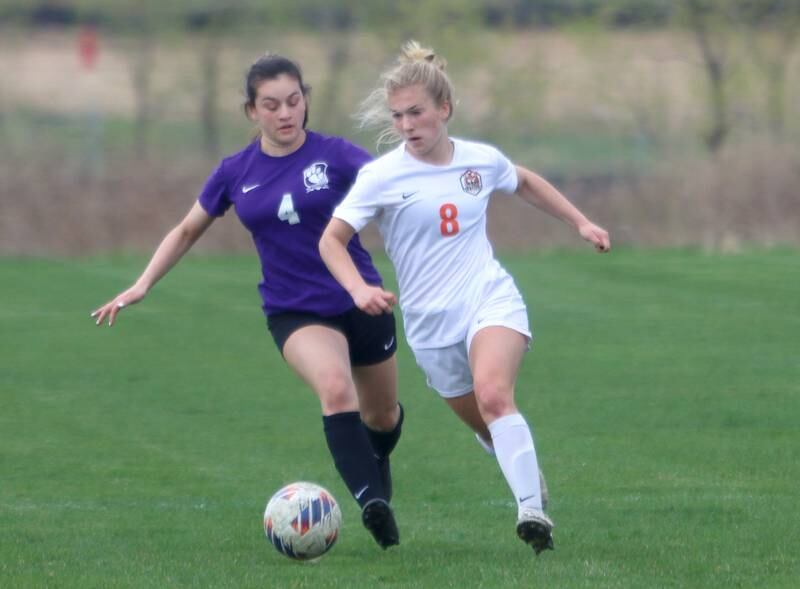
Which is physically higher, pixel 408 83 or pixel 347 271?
pixel 408 83

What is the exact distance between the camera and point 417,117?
240 inches

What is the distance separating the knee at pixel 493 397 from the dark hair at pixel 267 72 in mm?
1423

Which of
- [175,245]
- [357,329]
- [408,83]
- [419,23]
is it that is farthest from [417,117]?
[419,23]

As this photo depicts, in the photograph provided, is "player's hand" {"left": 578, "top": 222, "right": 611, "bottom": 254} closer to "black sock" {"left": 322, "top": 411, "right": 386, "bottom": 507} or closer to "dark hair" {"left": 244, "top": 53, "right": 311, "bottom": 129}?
"black sock" {"left": 322, "top": 411, "right": 386, "bottom": 507}

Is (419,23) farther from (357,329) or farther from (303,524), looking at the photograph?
(303,524)

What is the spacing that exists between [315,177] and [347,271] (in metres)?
0.71

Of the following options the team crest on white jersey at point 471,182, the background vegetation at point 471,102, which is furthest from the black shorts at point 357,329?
the background vegetation at point 471,102

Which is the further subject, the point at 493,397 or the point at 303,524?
the point at 303,524

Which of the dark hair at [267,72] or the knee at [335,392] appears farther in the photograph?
the dark hair at [267,72]

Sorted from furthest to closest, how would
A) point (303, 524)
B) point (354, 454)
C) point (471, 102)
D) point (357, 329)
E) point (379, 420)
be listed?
point (471, 102) < point (379, 420) < point (357, 329) < point (354, 454) < point (303, 524)

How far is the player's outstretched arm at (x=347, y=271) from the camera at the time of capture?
18.9 ft

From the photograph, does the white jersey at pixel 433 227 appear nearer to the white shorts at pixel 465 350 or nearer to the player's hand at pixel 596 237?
the white shorts at pixel 465 350

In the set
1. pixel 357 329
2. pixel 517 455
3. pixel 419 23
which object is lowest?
pixel 517 455

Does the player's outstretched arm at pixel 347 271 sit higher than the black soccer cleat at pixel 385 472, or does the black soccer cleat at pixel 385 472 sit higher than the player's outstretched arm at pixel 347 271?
the player's outstretched arm at pixel 347 271
